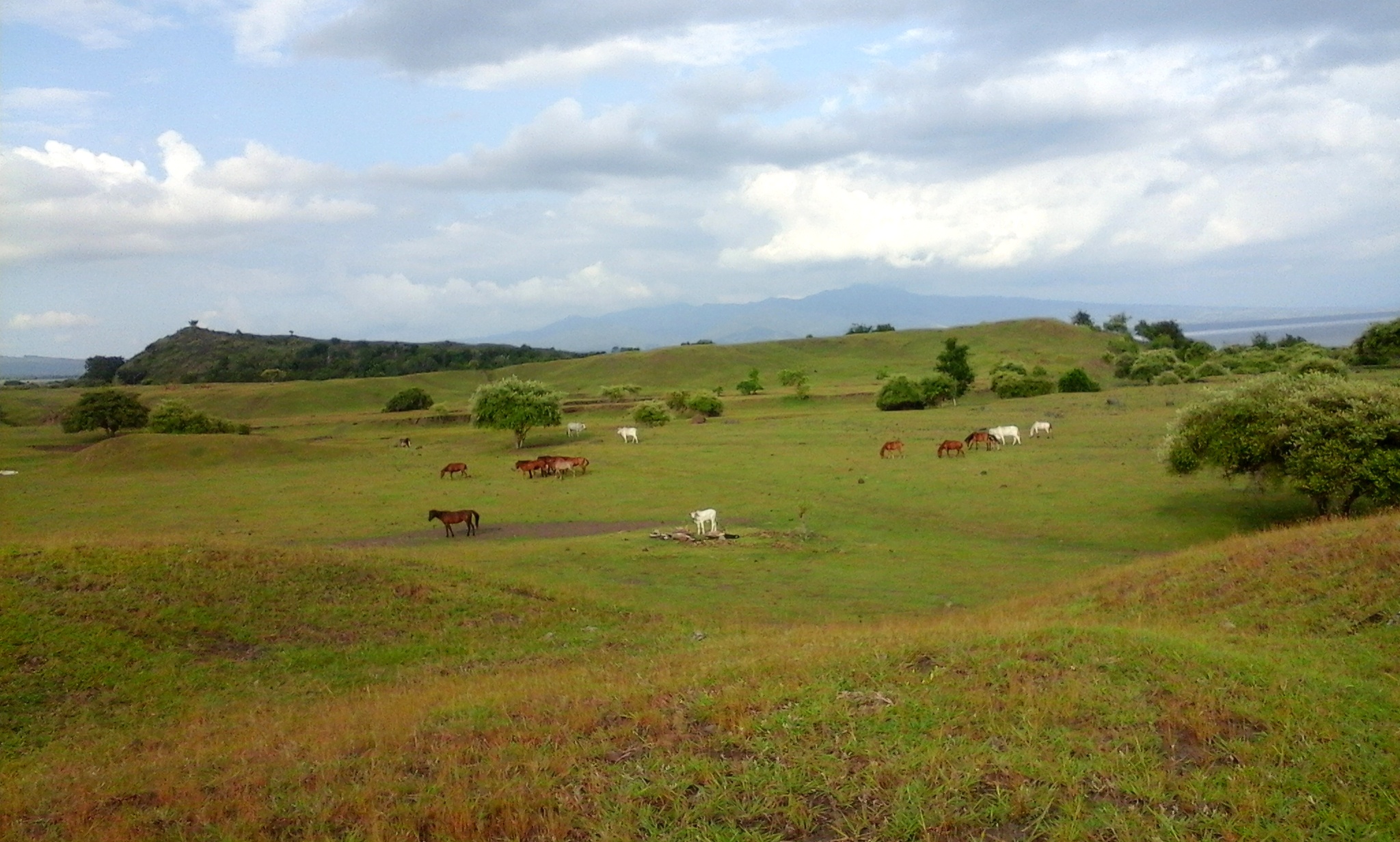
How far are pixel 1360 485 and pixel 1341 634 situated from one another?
18.7 metres

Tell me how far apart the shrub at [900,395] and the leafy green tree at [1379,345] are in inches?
2086

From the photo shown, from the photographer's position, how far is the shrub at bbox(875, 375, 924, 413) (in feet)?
275

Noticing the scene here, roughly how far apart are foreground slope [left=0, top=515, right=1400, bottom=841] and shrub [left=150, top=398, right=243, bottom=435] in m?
71.5

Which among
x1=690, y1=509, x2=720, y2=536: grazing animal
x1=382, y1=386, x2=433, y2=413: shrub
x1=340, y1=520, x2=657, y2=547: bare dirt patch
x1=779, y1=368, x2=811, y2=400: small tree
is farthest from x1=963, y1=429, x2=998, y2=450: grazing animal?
x1=382, y1=386, x2=433, y2=413: shrub

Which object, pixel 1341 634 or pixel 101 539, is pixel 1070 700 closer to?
pixel 1341 634

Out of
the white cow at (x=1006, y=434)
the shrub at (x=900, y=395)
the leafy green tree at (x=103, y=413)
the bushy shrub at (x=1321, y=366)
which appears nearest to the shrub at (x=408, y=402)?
the leafy green tree at (x=103, y=413)

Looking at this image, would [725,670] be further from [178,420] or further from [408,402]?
[408,402]

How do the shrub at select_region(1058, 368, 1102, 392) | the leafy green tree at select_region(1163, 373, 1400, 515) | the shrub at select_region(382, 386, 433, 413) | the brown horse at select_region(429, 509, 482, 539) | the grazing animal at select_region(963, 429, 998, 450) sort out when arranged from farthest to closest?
1. the shrub at select_region(382, 386, 433, 413)
2. the shrub at select_region(1058, 368, 1102, 392)
3. the grazing animal at select_region(963, 429, 998, 450)
4. the brown horse at select_region(429, 509, 482, 539)
5. the leafy green tree at select_region(1163, 373, 1400, 515)

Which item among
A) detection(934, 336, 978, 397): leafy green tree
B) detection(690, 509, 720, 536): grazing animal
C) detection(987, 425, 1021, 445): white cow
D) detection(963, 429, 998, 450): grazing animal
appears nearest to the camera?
detection(690, 509, 720, 536): grazing animal

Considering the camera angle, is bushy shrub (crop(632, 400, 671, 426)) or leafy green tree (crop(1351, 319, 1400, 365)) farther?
leafy green tree (crop(1351, 319, 1400, 365))

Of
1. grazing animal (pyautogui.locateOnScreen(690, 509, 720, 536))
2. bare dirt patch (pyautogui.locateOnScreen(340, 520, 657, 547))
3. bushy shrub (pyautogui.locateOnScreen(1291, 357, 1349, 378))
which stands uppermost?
bushy shrub (pyautogui.locateOnScreen(1291, 357, 1349, 378))

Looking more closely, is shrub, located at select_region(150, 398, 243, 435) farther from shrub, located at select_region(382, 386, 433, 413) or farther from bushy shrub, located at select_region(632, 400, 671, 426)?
shrub, located at select_region(382, 386, 433, 413)

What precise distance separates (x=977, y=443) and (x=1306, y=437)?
22276mm

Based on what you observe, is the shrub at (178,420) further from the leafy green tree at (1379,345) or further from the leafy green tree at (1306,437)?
the leafy green tree at (1379,345)
